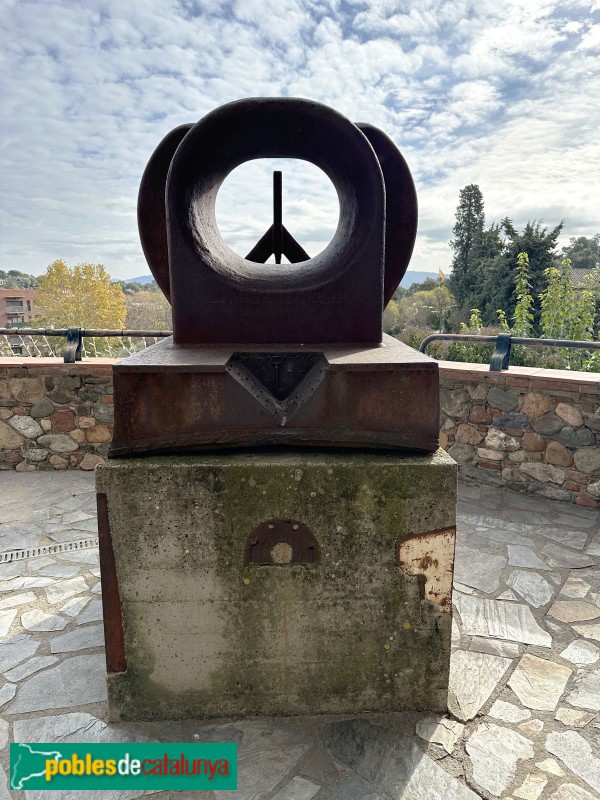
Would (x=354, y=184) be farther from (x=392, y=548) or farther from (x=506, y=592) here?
(x=506, y=592)

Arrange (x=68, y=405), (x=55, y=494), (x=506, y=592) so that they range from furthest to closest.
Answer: (x=68, y=405) → (x=55, y=494) → (x=506, y=592)

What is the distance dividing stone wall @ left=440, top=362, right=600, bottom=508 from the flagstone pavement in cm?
67

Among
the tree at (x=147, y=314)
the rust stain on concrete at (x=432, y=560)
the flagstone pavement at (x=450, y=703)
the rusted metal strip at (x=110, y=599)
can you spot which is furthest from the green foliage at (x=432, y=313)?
the rusted metal strip at (x=110, y=599)

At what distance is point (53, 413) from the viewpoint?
4473mm

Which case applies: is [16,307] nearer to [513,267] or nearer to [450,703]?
[513,267]

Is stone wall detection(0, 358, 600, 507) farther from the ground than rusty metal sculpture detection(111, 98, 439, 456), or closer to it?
closer to it

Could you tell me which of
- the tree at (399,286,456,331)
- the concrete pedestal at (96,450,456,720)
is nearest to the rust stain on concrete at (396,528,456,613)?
the concrete pedestal at (96,450,456,720)

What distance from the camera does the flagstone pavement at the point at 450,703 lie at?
164cm

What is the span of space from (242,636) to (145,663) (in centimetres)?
36

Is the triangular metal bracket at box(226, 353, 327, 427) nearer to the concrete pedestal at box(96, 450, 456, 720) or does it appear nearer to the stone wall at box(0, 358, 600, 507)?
the concrete pedestal at box(96, 450, 456, 720)

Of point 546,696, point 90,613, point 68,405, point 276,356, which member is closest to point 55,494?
point 68,405

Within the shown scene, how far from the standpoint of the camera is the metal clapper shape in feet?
5.75

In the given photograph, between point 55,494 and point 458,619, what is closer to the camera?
point 458,619

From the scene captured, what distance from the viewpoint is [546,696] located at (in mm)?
2000
